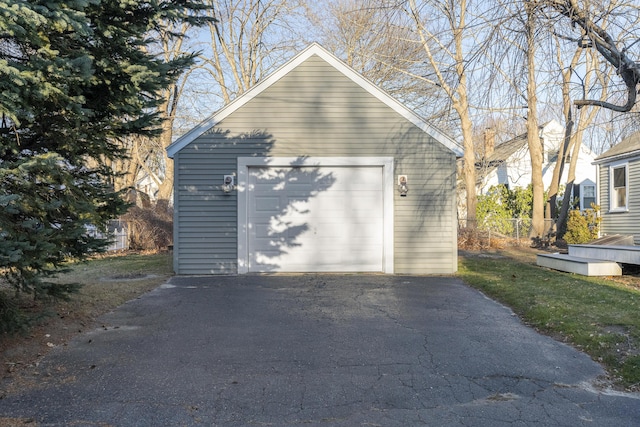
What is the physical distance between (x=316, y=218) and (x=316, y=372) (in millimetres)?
6736

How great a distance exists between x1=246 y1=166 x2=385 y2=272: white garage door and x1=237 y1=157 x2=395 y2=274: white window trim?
0.11m

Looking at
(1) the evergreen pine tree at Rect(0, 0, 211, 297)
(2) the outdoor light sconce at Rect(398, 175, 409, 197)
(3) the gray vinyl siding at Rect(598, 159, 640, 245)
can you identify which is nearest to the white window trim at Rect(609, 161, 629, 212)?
(3) the gray vinyl siding at Rect(598, 159, 640, 245)

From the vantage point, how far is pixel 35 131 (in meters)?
5.88

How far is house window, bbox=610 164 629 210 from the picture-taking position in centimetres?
1812

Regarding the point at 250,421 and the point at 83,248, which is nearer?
the point at 250,421

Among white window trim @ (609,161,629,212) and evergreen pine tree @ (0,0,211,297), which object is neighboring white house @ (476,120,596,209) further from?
evergreen pine tree @ (0,0,211,297)

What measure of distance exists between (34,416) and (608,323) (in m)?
6.46

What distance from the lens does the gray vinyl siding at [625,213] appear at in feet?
56.6

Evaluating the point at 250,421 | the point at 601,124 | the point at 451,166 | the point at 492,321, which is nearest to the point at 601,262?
the point at 451,166

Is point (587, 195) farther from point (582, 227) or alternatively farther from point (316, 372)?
point (316, 372)

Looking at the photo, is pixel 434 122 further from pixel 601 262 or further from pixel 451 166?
pixel 601 262

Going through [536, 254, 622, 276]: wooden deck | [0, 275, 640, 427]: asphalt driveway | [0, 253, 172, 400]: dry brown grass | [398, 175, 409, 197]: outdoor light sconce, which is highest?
[398, 175, 409, 197]: outdoor light sconce

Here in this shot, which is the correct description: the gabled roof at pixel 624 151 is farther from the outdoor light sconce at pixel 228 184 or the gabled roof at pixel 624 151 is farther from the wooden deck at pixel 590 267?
the outdoor light sconce at pixel 228 184

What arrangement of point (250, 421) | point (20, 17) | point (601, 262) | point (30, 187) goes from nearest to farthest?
point (250, 421), point (20, 17), point (30, 187), point (601, 262)
